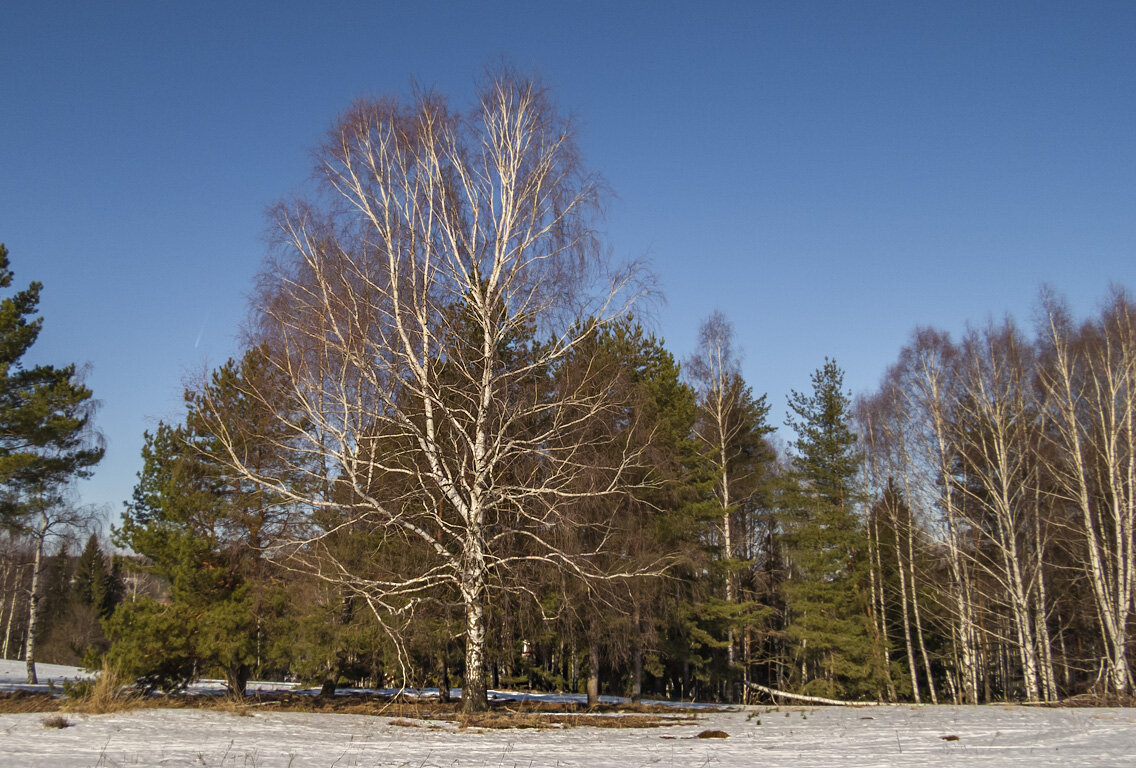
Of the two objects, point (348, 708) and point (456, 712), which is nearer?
point (456, 712)

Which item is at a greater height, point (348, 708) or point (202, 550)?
point (202, 550)

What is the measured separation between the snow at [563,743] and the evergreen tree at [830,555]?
500 inches

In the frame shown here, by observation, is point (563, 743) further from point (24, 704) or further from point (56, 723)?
point (24, 704)

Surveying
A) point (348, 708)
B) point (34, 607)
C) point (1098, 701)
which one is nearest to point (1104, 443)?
point (1098, 701)

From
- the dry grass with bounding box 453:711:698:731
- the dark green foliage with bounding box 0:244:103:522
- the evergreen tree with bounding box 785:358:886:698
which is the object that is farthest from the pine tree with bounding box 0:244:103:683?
the evergreen tree with bounding box 785:358:886:698

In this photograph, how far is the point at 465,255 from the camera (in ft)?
48.4

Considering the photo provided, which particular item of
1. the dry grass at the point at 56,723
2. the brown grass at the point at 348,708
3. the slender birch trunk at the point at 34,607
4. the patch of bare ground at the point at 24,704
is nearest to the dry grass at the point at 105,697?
the brown grass at the point at 348,708

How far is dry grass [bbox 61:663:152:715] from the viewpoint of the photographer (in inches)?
466

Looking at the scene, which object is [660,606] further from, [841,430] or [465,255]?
[841,430]

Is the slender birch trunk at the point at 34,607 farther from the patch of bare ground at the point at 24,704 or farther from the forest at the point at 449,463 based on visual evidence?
the patch of bare ground at the point at 24,704

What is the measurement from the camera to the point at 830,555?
26094 mm

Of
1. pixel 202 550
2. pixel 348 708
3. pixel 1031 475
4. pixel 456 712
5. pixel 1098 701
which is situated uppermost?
pixel 1031 475

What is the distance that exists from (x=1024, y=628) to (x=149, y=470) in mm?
22934

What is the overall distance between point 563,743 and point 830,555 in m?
19.6
